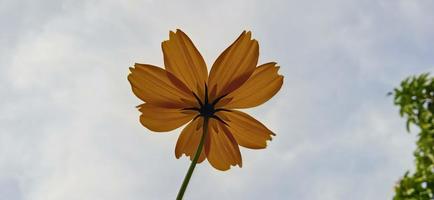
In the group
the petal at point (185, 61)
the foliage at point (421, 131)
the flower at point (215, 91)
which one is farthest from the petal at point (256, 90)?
the foliage at point (421, 131)

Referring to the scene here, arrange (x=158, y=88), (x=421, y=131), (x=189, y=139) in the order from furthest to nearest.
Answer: (x=421, y=131), (x=189, y=139), (x=158, y=88)

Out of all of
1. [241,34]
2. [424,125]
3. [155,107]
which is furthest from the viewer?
[424,125]

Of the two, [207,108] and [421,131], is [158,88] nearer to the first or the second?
[207,108]

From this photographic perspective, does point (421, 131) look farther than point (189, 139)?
Yes

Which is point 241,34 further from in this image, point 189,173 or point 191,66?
point 189,173

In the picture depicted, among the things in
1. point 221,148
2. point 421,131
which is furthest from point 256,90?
point 421,131

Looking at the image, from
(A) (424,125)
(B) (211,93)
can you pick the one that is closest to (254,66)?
(B) (211,93)
